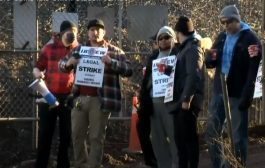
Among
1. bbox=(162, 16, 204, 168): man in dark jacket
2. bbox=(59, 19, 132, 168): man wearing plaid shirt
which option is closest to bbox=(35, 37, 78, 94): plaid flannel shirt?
bbox=(59, 19, 132, 168): man wearing plaid shirt

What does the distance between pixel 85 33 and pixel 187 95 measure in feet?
15.1

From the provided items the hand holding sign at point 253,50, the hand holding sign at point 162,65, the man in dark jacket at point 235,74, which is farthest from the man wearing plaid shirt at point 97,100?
the hand holding sign at point 253,50

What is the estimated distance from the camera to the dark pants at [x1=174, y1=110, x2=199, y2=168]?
311 inches

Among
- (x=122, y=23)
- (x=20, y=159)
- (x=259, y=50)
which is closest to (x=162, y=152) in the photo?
(x=259, y=50)

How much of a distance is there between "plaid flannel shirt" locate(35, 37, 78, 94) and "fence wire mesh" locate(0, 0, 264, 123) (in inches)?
60.0

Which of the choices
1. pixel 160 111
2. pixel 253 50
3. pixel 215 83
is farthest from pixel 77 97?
pixel 253 50

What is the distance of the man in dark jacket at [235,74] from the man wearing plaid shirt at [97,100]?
1246 millimetres

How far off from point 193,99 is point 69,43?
2.09 m

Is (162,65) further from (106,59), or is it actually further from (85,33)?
(85,33)

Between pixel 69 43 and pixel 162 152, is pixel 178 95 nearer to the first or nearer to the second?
pixel 162 152

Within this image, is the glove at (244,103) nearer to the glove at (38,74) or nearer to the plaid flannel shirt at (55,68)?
the plaid flannel shirt at (55,68)

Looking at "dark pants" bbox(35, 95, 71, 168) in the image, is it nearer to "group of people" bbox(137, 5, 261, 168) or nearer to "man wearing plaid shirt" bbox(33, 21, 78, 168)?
"man wearing plaid shirt" bbox(33, 21, 78, 168)

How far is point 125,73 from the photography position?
873 centimetres

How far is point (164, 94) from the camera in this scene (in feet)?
27.9
